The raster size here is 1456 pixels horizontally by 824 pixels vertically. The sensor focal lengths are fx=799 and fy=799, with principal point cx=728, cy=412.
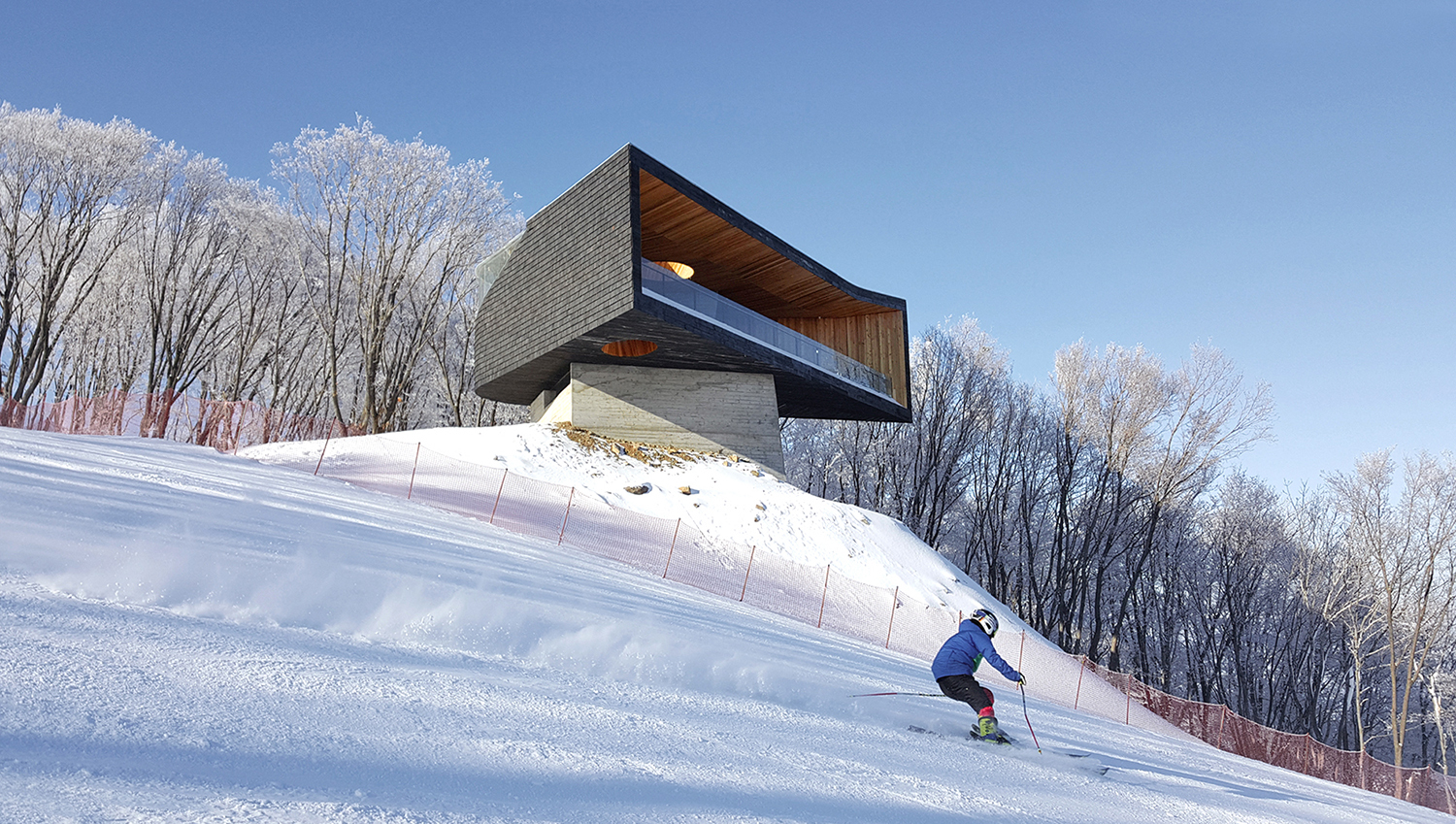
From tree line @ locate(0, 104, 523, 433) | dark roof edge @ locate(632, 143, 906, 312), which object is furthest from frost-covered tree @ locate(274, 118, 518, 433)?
dark roof edge @ locate(632, 143, 906, 312)

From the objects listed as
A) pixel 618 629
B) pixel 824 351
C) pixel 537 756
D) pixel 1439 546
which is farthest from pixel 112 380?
pixel 1439 546

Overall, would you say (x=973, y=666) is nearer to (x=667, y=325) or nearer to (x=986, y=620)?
(x=986, y=620)

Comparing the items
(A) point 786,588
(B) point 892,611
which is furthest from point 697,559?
(B) point 892,611

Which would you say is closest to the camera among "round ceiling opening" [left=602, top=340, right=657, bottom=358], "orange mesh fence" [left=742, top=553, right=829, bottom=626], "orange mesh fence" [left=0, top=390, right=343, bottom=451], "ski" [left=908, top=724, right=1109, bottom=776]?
"ski" [left=908, top=724, right=1109, bottom=776]

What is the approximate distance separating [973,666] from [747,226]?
18.0 meters

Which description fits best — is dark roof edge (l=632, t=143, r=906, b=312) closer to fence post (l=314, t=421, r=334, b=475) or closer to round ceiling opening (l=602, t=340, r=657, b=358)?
round ceiling opening (l=602, t=340, r=657, b=358)

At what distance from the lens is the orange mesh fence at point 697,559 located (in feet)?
50.5

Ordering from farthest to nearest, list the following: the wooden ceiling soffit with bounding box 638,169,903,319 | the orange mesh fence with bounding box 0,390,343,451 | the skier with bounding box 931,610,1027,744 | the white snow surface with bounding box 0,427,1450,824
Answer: the wooden ceiling soffit with bounding box 638,169,903,319 → the orange mesh fence with bounding box 0,390,343,451 → the skier with bounding box 931,610,1027,744 → the white snow surface with bounding box 0,427,1450,824

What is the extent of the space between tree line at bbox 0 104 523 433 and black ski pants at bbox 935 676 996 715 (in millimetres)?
Result: 23278

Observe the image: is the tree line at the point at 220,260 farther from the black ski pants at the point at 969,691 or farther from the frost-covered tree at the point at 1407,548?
the frost-covered tree at the point at 1407,548

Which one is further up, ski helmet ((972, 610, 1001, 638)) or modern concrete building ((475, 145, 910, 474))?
modern concrete building ((475, 145, 910, 474))

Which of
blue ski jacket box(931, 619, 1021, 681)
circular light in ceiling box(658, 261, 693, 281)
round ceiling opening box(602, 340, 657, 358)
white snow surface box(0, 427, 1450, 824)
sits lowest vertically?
white snow surface box(0, 427, 1450, 824)

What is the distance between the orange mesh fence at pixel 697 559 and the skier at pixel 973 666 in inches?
289

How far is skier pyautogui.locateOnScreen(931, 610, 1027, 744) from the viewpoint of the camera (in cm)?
687
